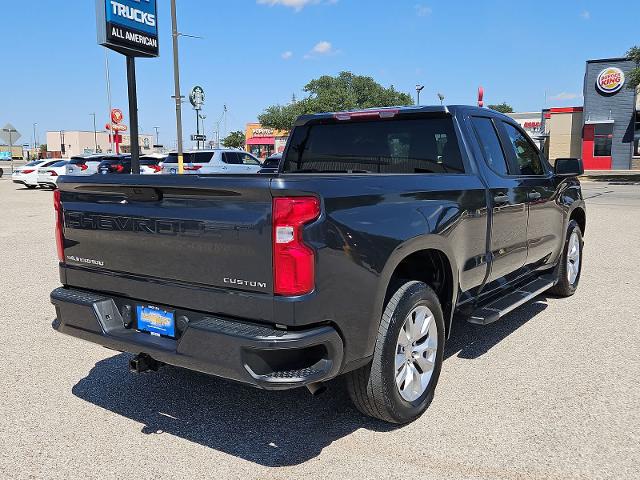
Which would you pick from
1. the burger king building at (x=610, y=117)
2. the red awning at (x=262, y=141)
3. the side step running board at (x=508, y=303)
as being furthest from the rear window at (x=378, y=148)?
the red awning at (x=262, y=141)

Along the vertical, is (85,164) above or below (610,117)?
below

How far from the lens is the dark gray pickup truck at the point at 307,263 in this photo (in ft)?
9.09

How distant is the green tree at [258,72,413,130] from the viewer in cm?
7135

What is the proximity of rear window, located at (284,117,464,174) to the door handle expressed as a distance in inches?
14.5

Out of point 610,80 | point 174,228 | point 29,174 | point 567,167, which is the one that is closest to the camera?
point 174,228

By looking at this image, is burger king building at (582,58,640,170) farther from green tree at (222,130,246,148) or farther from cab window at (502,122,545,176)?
green tree at (222,130,246,148)

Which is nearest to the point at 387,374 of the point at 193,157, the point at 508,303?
the point at 508,303

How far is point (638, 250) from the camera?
9805 millimetres

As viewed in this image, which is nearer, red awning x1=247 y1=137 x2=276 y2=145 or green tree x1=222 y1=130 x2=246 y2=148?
red awning x1=247 y1=137 x2=276 y2=145

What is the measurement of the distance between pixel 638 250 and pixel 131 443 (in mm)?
9130

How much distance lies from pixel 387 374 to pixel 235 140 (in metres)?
115

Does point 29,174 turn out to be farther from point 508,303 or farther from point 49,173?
point 508,303

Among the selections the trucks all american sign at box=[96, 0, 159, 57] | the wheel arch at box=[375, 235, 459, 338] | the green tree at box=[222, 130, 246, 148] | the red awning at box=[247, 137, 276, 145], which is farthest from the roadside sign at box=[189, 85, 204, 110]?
the green tree at box=[222, 130, 246, 148]

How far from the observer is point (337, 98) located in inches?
2813
